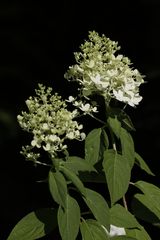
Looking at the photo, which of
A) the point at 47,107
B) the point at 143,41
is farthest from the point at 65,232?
the point at 143,41

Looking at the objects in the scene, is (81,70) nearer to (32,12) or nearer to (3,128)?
(3,128)

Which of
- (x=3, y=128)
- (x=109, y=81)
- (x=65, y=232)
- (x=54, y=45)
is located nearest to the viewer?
(x=65, y=232)

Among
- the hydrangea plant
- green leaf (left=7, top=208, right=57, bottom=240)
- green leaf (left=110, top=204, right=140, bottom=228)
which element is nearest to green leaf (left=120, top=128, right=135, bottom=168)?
the hydrangea plant

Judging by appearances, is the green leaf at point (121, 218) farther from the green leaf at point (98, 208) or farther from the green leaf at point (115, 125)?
the green leaf at point (115, 125)

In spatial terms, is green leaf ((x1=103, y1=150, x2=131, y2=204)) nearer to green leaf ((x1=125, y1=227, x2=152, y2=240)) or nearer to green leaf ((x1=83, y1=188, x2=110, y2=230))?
green leaf ((x1=83, y1=188, x2=110, y2=230))

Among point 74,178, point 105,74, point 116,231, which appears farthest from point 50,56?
point 74,178

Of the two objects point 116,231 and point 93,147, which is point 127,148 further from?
point 116,231
